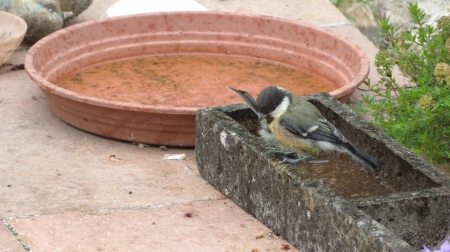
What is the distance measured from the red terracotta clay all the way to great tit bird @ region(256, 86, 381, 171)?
0.78 m

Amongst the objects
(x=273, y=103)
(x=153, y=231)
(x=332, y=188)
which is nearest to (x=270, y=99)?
(x=273, y=103)

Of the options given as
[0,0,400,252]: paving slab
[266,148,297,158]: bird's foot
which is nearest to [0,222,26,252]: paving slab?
[0,0,400,252]: paving slab

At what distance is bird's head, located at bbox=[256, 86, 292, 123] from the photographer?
15.4ft

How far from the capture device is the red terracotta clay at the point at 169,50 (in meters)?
5.54

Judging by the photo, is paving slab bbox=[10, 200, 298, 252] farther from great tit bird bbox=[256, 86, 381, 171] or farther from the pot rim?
the pot rim

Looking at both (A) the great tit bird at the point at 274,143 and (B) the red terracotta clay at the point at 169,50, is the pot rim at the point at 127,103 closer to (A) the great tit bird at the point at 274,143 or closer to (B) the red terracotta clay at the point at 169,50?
(B) the red terracotta clay at the point at 169,50

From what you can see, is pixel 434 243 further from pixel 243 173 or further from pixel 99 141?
pixel 99 141

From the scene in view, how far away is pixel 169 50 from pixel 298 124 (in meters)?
2.81

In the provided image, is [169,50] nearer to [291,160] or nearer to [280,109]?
[280,109]

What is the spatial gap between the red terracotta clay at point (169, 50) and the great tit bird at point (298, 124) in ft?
2.55

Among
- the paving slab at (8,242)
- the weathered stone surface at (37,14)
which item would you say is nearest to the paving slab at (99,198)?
the paving slab at (8,242)

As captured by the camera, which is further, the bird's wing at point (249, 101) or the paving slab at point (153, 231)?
the bird's wing at point (249, 101)

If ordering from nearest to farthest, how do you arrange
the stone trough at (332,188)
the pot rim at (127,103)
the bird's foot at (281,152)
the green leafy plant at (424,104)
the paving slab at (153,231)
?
the stone trough at (332,188) < the paving slab at (153,231) < the bird's foot at (281,152) < the green leafy plant at (424,104) < the pot rim at (127,103)

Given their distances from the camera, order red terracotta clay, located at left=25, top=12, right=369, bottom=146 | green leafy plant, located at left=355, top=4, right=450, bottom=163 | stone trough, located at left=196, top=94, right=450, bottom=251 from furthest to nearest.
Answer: red terracotta clay, located at left=25, top=12, right=369, bottom=146 < green leafy plant, located at left=355, top=4, right=450, bottom=163 < stone trough, located at left=196, top=94, right=450, bottom=251
